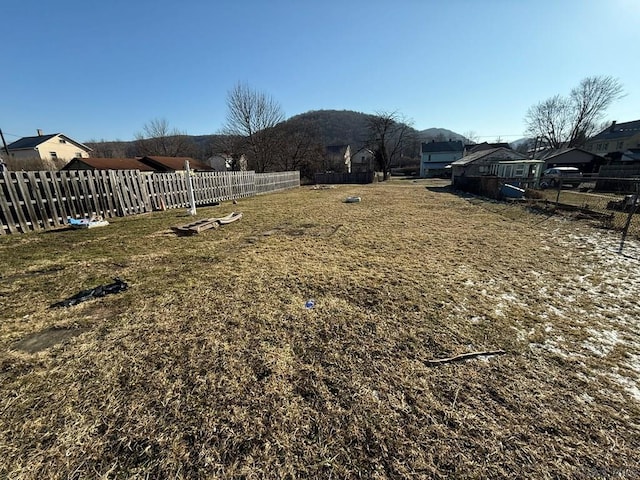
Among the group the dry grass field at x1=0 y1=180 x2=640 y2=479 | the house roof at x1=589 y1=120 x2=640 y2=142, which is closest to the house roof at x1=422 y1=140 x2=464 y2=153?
the house roof at x1=589 y1=120 x2=640 y2=142

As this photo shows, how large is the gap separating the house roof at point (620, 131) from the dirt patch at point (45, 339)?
6255 centimetres

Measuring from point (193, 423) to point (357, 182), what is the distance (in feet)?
103

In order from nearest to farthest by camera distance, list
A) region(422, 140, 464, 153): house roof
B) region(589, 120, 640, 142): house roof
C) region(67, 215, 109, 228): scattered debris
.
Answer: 1. region(67, 215, 109, 228): scattered debris
2. region(589, 120, 640, 142): house roof
3. region(422, 140, 464, 153): house roof

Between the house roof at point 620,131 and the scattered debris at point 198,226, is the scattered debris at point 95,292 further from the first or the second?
the house roof at point 620,131

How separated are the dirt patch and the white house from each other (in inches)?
2013

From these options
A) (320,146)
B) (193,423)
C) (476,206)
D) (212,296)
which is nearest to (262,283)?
(212,296)

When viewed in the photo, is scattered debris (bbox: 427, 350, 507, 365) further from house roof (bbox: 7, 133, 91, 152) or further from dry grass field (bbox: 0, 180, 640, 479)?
house roof (bbox: 7, 133, 91, 152)

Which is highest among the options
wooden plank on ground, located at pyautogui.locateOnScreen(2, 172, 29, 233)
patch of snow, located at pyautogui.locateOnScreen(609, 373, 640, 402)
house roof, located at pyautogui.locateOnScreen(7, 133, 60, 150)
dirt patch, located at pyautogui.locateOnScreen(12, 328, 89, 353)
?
house roof, located at pyautogui.locateOnScreen(7, 133, 60, 150)

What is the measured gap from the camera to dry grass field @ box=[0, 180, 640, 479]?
5.01 ft

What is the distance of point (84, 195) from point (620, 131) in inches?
2614

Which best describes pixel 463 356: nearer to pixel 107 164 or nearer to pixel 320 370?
Answer: pixel 320 370

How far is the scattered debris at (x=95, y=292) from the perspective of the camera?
3.20m

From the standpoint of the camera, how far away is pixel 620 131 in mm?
40562

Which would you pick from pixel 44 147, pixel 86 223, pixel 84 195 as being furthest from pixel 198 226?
pixel 44 147
